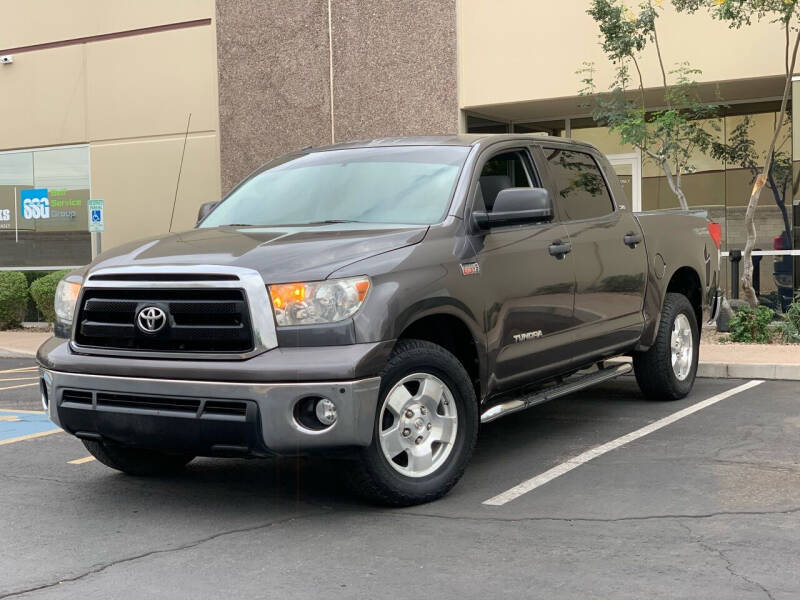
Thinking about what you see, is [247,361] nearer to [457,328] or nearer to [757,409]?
[457,328]

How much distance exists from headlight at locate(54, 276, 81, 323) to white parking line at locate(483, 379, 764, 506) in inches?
95.5

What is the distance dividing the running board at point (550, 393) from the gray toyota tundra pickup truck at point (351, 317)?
0.09 ft

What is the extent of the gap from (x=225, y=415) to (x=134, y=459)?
1457 millimetres

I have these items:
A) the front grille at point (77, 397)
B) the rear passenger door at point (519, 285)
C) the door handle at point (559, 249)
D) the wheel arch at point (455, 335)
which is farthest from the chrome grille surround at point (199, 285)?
the door handle at point (559, 249)

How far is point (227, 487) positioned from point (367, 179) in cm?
201

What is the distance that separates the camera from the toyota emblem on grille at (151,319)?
5.18m

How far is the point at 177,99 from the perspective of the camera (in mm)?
18156

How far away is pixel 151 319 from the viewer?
520 cm

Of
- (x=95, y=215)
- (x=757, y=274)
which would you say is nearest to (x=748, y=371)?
(x=757, y=274)

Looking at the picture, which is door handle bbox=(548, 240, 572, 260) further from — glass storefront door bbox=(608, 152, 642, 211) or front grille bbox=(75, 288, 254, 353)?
glass storefront door bbox=(608, 152, 642, 211)

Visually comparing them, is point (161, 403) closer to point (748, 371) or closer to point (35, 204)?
point (748, 371)

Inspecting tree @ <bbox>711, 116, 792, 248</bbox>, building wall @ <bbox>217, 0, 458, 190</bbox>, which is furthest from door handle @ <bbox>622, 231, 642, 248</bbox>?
building wall @ <bbox>217, 0, 458, 190</bbox>

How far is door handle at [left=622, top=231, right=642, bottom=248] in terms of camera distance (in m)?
7.61

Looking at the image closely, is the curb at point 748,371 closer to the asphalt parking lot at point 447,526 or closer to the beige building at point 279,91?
the asphalt parking lot at point 447,526
